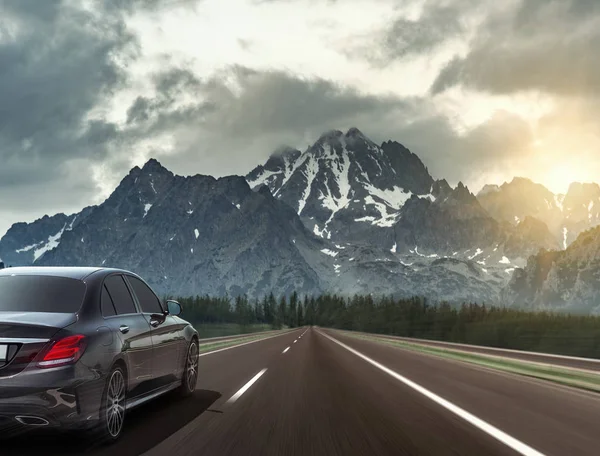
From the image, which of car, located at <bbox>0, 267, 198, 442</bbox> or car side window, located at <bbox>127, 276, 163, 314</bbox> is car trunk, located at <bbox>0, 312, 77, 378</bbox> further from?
car side window, located at <bbox>127, 276, 163, 314</bbox>

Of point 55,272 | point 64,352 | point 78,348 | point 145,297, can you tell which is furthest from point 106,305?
point 145,297

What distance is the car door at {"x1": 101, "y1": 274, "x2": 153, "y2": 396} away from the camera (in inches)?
268

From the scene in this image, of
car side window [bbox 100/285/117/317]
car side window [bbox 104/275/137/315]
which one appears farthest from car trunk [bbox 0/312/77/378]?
car side window [bbox 104/275/137/315]

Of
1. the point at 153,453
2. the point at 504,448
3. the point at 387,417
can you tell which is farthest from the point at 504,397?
the point at 153,453

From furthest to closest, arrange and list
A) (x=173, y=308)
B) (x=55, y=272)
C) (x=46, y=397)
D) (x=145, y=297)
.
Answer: (x=173, y=308), (x=145, y=297), (x=55, y=272), (x=46, y=397)

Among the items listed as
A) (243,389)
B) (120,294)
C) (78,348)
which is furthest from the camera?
(243,389)

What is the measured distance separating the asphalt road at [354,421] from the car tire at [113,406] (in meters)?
0.15

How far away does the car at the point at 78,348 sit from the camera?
5484 millimetres

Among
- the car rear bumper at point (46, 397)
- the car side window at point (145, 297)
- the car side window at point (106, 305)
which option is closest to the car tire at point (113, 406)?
the car rear bumper at point (46, 397)

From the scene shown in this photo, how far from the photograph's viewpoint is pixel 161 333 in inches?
327

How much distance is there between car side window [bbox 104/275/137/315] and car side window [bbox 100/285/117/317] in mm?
89

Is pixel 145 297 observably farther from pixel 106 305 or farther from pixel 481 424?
pixel 481 424

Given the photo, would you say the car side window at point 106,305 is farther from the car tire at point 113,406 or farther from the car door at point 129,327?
the car tire at point 113,406

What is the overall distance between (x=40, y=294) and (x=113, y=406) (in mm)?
1523
